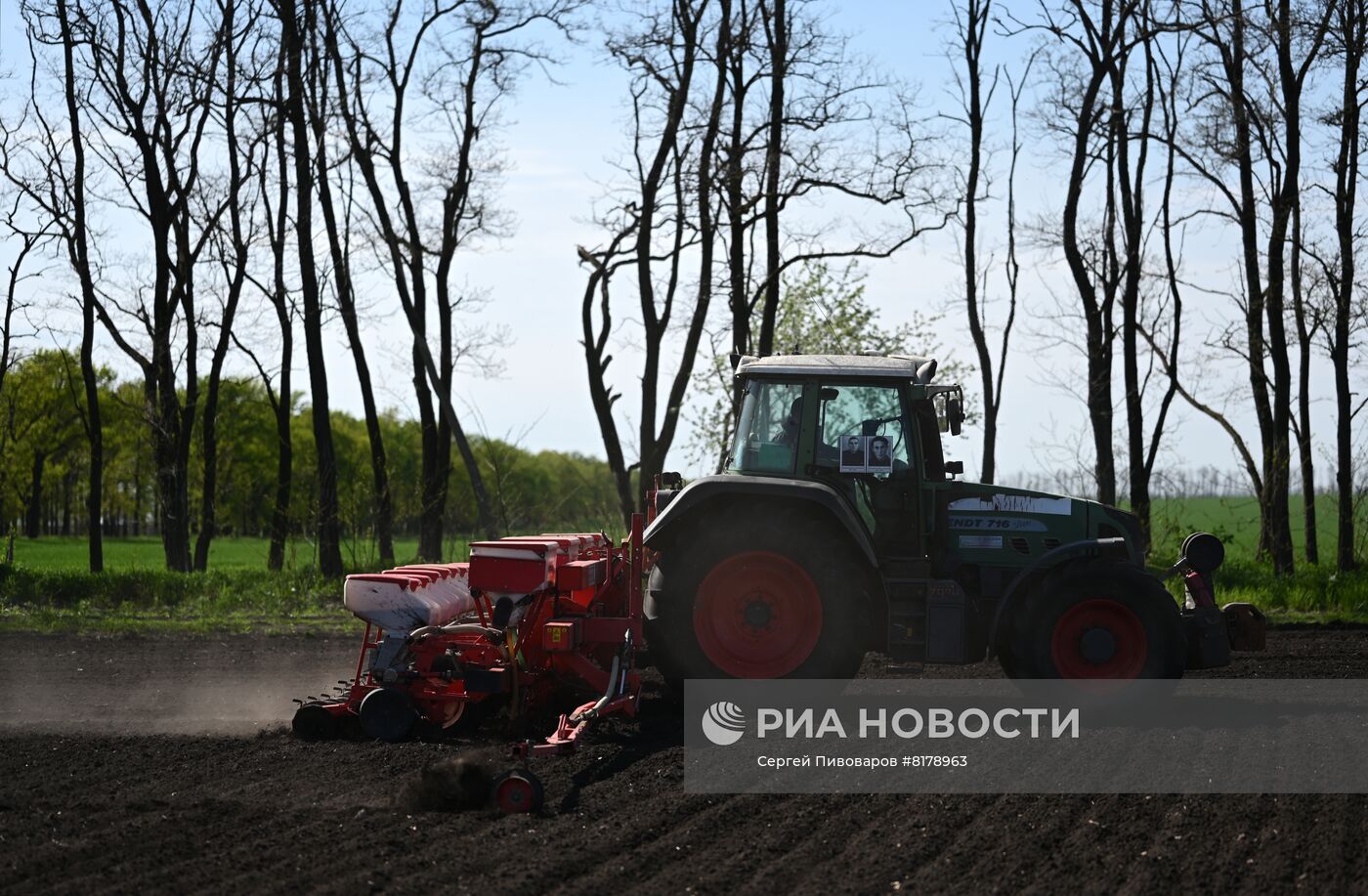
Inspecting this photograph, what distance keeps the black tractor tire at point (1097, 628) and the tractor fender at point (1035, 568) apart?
0.26ft

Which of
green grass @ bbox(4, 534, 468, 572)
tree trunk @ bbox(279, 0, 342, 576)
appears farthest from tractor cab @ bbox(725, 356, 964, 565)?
green grass @ bbox(4, 534, 468, 572)

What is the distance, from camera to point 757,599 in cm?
888

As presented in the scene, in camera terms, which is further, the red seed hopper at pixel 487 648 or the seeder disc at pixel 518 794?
the red seed hopper at pixel 487 648

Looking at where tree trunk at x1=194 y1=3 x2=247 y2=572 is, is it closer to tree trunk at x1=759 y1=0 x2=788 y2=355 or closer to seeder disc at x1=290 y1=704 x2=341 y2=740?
tree trunk at x1=759 y1=0 x2=788 y2=355

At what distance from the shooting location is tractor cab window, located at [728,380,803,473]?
364 inches

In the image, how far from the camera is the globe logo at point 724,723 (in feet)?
26.8

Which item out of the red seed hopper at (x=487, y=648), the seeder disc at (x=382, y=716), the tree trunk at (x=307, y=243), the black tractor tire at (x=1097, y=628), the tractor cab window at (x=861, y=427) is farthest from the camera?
the tree trunk at (x=307, y=243)

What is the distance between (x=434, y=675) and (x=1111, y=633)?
14.0ft

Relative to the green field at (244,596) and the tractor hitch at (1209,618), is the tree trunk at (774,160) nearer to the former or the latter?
the green field at (244,596)

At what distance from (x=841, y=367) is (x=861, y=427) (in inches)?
16.7

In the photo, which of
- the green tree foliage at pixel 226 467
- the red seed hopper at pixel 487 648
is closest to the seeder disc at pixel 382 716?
the red seed hopper at pixel 487 648

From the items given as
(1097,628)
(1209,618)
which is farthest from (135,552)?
(1209,618)

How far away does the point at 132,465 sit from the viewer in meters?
53.8

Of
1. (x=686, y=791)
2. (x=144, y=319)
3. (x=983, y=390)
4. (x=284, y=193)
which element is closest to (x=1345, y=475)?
(x=983, y=390)
